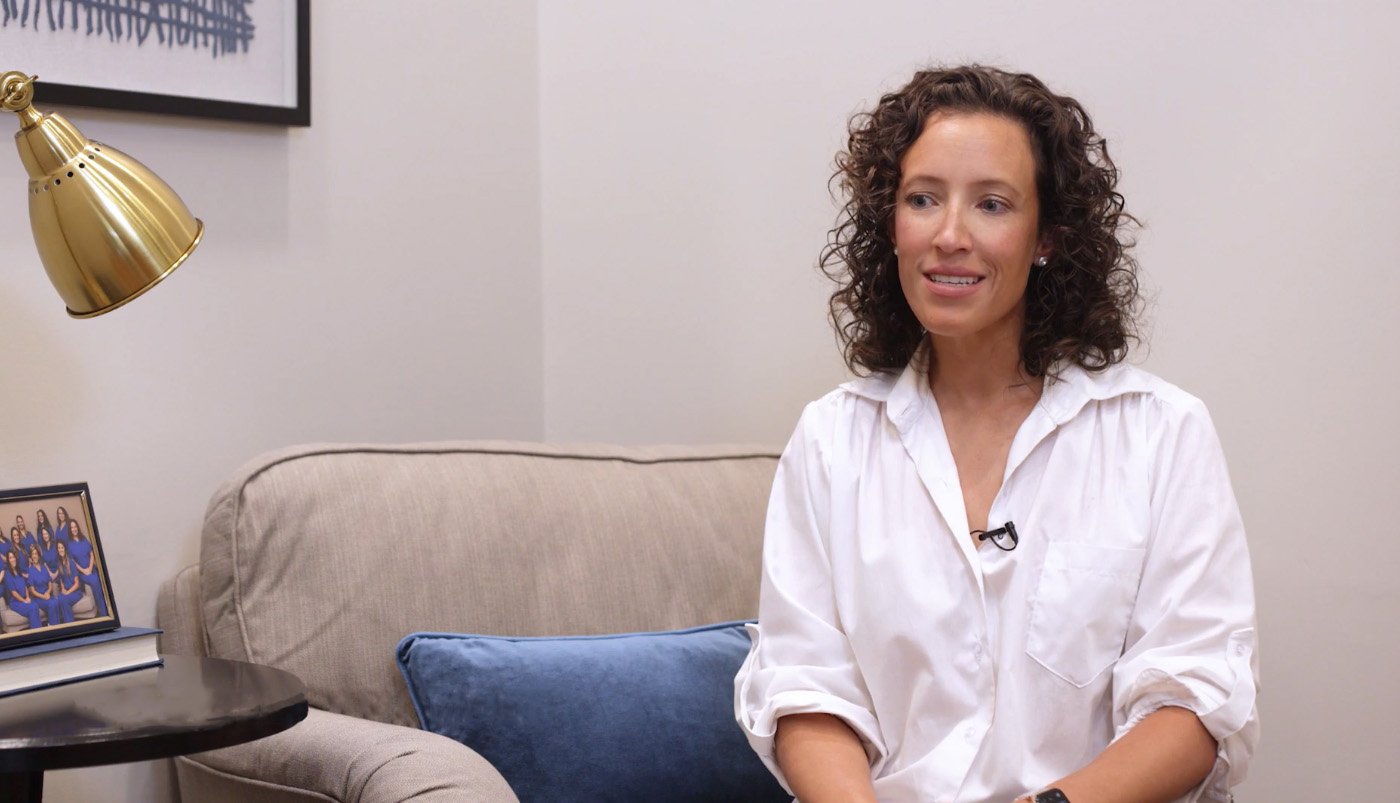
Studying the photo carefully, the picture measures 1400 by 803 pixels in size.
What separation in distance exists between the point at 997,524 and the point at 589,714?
569 millimetres

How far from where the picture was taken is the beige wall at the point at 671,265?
6.07 ft

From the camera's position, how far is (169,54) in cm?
203

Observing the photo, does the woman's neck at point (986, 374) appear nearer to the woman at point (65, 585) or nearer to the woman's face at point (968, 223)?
the woman's face at point (968, 223)

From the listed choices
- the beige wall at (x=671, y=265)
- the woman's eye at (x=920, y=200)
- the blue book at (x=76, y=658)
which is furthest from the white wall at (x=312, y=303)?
the woman's eye at (x=920, y=200)

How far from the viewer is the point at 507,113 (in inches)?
103

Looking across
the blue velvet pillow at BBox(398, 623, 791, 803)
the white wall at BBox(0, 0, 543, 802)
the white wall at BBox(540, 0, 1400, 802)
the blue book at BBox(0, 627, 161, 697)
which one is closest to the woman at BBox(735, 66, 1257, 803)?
the blue velvet pillow at BBox(398, 623, 791, 803)

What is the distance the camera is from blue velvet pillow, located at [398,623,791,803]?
1.71m

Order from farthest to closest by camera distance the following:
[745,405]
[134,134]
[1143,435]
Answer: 1. [745,405]
2. [134,134]
3. [1143,435]

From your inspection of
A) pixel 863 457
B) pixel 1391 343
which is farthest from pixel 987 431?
pixel 1391 343

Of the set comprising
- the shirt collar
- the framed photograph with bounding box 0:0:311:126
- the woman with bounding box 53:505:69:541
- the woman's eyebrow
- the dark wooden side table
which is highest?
the framed photograph with bounding box 0:0:311:126

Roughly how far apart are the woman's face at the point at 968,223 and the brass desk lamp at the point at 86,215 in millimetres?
862

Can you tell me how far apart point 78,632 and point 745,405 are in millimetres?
1244

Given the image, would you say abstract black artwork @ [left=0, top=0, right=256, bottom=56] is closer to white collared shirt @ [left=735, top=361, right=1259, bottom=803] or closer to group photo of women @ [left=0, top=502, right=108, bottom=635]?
group photo of women @ [left=0, top=502, right=108, bottom=635]

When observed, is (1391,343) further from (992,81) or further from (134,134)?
(134,134)
